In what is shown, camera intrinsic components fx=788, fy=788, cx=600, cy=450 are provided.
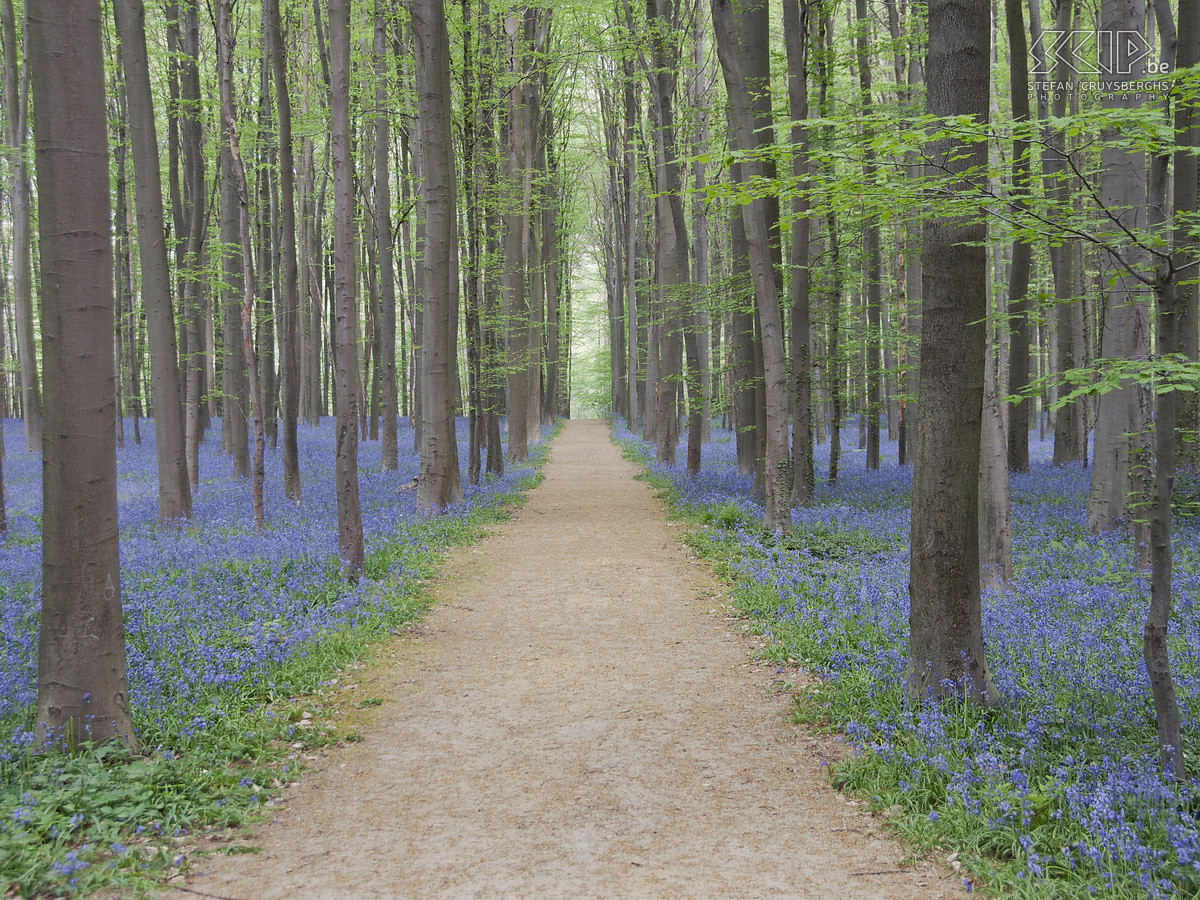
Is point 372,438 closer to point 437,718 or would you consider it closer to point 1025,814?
point 437,718

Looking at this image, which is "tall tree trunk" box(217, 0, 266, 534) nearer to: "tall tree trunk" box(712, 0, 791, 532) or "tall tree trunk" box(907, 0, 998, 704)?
"tall tree trunk" box(712, 0, 791, 532)

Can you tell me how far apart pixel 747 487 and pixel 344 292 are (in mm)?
9790

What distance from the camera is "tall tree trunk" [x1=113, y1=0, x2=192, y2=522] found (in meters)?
11.7

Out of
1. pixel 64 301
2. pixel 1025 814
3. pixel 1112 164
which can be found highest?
pixel 1112 164

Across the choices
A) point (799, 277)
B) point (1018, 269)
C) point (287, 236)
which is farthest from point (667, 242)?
point (287, 236)

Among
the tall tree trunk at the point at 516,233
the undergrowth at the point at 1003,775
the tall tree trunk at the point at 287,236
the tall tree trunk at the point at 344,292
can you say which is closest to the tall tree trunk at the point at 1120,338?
the undergrowth at the point at 1003,775

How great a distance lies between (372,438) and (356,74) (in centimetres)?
1889

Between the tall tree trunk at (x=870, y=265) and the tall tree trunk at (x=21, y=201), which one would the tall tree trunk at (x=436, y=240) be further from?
the tall tree trunk at (x=21, y=201)

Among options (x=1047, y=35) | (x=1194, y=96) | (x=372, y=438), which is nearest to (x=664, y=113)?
(x=1047, y=35)

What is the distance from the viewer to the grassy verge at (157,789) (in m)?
3.46

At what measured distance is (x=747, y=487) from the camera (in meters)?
16.5

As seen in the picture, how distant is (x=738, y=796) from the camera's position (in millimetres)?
4461

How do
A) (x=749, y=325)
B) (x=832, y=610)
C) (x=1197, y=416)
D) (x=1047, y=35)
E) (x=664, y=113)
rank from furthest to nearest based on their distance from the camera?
(x=1047, y=35) → (x=664, y=113) → (x=749, y=325) → (x=1197, y=416) → (x=832, y=610)

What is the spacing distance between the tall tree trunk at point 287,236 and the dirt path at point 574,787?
7.12m
